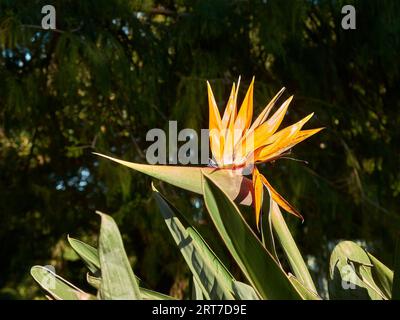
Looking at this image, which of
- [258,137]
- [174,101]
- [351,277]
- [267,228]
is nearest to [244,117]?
[258,137]

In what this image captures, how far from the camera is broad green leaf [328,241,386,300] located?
3.06 ft

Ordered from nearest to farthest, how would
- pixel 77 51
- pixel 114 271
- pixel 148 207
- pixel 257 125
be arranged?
pixel 114 271
pixel 257 125
pixel 77 51
pixel 148 207

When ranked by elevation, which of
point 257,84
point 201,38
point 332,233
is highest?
point 201,38

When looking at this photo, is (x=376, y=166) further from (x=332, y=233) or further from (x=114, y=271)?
(x=114, y=271)

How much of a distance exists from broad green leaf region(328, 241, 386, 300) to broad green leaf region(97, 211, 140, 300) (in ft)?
1.07

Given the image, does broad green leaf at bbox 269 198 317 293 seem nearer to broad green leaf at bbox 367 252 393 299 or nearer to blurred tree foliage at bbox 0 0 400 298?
broad green leaf at bbox 367 252 393 299

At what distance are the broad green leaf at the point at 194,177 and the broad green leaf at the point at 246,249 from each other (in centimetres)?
5

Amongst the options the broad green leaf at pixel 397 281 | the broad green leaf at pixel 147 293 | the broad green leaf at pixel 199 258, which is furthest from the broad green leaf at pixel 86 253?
the broad green leaf at pixel 397 281

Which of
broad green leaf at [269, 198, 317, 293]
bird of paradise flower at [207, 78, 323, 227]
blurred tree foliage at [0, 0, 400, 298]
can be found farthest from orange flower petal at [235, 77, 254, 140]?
blurred tree foliage at [0, 0, 400, 298]

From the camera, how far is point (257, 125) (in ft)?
3.05

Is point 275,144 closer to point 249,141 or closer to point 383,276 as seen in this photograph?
point 249,141

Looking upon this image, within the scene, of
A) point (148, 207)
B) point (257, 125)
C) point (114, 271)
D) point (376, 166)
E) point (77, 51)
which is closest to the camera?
point (114, 271)
